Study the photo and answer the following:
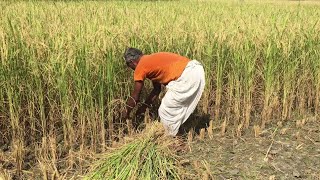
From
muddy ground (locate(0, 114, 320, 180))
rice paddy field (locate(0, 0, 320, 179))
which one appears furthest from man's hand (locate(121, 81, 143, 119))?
muddy ground (locate(0, 114, 320, 180))

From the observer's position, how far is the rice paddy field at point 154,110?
3209 millimetres

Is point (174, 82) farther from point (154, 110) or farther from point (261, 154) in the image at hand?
point (261, 154)

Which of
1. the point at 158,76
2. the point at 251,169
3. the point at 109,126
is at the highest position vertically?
the point at 158,76

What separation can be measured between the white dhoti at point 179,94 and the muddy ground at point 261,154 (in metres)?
0.31

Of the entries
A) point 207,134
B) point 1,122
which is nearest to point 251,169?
point 207,134

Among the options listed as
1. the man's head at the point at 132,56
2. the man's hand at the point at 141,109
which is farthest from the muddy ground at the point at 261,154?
the man's head at the point at 132,56

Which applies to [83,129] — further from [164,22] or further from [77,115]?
[164,22]

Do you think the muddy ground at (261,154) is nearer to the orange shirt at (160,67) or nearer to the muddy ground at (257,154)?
the muddy ground at (257,154)

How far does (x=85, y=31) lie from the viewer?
3.95m

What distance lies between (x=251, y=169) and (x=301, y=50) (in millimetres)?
1921

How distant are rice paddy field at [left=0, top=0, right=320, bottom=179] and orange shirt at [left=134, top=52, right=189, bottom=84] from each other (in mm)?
292

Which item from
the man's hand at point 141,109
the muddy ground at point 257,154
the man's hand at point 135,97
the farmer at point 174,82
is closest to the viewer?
the muddy ground at point 257,154

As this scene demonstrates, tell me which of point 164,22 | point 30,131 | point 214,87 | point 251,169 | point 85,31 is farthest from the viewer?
point 164,22

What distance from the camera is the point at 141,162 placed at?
2.88 m
